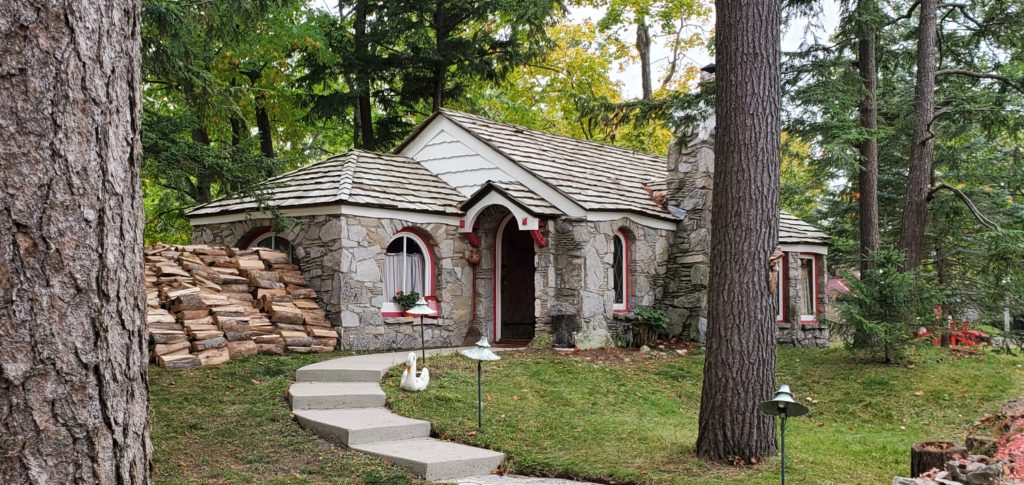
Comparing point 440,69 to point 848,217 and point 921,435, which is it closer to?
point 848,217

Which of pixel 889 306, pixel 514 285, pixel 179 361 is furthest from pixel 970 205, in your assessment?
pixel 179 361

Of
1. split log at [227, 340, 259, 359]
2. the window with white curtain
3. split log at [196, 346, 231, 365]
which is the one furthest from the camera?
the window with white curtain

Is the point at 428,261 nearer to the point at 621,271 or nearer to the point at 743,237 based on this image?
the point at 621,271

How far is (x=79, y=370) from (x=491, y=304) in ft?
41.0

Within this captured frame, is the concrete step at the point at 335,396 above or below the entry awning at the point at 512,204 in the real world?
below

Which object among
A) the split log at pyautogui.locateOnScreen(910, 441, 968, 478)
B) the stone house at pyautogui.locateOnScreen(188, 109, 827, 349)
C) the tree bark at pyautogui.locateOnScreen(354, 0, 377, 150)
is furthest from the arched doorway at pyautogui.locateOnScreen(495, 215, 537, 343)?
the split log at pyautogui.locateOnScreen(910, 441, 968, 478)

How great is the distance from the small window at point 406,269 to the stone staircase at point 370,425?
349 cm

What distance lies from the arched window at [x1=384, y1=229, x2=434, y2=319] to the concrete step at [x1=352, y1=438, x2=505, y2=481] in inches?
240

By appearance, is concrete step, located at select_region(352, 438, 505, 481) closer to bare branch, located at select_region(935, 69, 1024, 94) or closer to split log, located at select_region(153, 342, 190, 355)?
split log, located at select_region(153, 342, 190, 355)

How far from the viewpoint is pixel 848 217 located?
826 inches

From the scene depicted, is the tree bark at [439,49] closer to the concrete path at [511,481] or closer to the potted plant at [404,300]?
the potted plant at [404,300]

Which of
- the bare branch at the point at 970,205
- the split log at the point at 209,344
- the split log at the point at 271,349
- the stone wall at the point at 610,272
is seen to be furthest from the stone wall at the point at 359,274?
the bare branch at the point at 970,205

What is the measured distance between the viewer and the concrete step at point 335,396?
8117mm

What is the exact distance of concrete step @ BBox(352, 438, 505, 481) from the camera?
635cm
